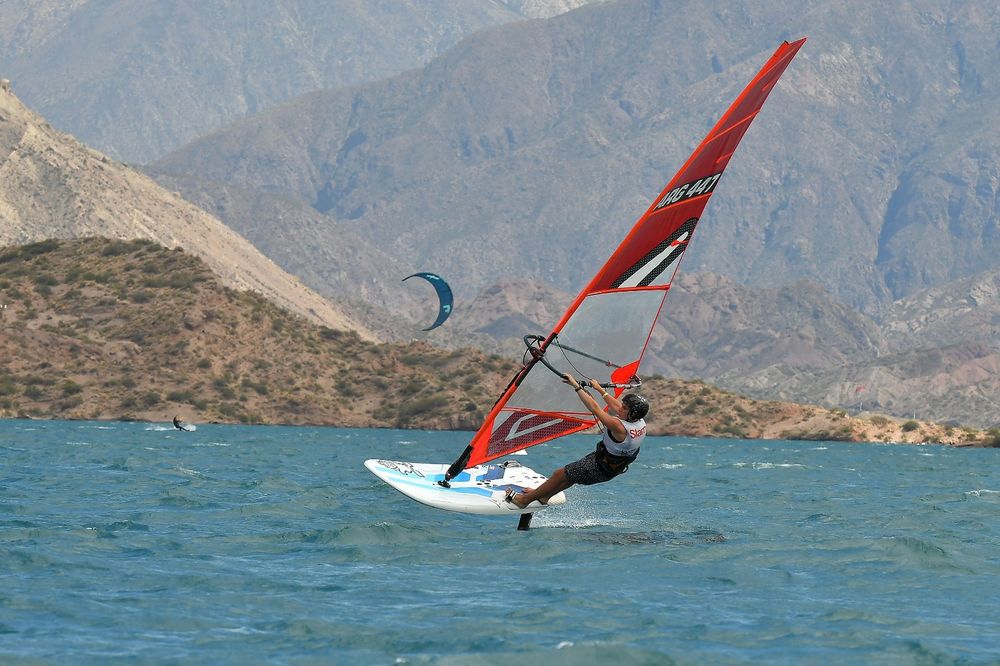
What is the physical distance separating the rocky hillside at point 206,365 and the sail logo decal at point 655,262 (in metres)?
96.0

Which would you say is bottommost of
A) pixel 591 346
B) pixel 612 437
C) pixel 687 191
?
pixel 612 437

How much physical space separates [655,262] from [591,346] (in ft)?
7.21

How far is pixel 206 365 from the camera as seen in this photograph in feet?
451

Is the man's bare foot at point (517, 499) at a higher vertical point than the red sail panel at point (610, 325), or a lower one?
lower

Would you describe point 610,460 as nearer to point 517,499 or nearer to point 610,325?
point 517,499

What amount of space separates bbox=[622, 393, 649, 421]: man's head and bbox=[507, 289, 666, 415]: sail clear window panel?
2.77 meters

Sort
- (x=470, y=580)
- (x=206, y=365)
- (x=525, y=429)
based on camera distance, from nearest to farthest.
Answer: (x=470, y=580), (x=525, y=429), (x=206, y=365)

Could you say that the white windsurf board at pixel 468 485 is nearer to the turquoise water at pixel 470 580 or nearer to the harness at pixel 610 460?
the turquoise water at pixel 470 580

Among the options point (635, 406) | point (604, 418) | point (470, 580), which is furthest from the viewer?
point (635, 406)

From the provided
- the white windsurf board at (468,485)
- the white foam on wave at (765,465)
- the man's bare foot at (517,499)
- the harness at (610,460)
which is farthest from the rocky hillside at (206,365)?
the harness at (610,460)

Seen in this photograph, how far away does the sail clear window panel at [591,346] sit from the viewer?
1184 inches

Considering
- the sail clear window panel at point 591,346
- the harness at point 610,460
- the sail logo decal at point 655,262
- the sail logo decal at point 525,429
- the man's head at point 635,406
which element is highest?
the sail logo decal at point 655,262

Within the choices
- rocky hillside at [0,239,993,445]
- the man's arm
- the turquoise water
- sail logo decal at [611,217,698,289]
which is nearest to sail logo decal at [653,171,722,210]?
sail logo decal at [611,217,698,289]

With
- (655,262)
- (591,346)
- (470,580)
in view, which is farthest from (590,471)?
(655,262)
